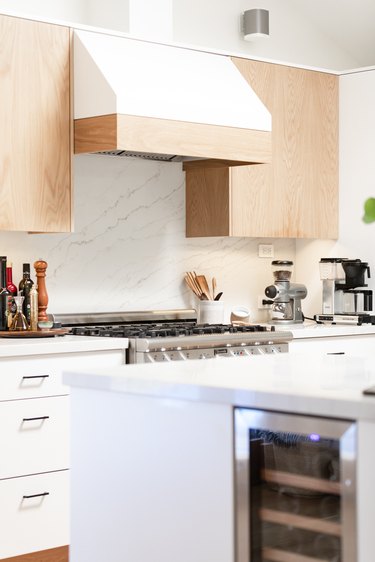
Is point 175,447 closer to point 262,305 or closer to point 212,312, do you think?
point 212,312

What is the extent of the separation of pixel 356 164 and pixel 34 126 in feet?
6.46

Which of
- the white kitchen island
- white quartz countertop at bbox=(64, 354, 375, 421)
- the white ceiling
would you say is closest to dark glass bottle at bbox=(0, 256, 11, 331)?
white quartz countertop at bbox=(64, 354, 375, 421)

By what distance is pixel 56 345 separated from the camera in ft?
12.1

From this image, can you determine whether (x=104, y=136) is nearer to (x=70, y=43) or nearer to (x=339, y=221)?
(x=70, y=43)

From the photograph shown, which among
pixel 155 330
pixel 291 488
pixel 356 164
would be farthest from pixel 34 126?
pixel 291 488

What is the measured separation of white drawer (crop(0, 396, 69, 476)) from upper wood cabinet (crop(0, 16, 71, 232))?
78 cm

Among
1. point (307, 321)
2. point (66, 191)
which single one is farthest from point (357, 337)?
point (66, 191)

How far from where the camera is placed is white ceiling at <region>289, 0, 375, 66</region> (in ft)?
18.7

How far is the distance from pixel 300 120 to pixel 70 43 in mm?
1491

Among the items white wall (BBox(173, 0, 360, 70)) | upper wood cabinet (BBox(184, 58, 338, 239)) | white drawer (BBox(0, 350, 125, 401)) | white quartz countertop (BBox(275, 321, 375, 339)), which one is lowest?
white drawer (BBox(0, 350, 125, 401))

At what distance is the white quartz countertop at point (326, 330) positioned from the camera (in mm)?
4605

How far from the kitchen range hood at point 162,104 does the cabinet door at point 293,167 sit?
1.08 feet

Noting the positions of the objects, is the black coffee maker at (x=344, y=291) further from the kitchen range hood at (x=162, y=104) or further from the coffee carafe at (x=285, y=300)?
the kitchen range hood at (x=162, y=104)

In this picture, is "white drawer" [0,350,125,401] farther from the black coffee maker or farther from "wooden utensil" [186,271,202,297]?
the black coffee maker
